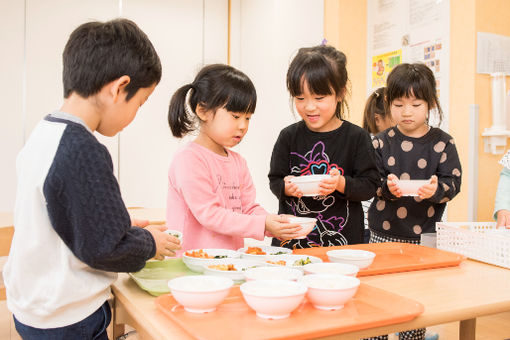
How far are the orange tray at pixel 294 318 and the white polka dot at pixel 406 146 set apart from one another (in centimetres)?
107

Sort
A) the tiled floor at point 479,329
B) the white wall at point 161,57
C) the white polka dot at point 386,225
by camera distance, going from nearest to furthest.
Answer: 1. the white polka dot at point 386,225
2. the tiled floor at point 479,329
3. the white wall at point 161,57

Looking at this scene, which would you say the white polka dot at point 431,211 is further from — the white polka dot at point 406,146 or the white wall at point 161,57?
the white wall at point 161,57

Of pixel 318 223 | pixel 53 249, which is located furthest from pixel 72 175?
pixel 318 223

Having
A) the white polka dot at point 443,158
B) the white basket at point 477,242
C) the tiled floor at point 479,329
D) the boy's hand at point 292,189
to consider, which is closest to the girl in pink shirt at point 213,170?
the boy's hand at point 292,189

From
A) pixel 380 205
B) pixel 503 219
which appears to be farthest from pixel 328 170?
pixel 503 219

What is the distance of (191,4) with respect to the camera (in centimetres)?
420

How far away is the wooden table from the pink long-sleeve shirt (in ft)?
→ 1.09

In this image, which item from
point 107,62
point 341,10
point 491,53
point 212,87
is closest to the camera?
point 107,62

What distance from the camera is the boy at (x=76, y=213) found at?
2.56 ft

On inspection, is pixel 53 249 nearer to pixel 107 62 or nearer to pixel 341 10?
pixel 107 62

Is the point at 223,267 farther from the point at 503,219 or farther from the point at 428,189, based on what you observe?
the point at 503,219

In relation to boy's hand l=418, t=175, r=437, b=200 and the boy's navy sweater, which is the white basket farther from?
the boy's navy sweater

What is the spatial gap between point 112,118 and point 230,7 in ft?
12.3

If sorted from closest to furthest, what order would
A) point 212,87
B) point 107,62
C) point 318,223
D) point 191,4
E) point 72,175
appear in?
point 72,175
point 107,62
point 212,87
point 318,223
point 191,4
